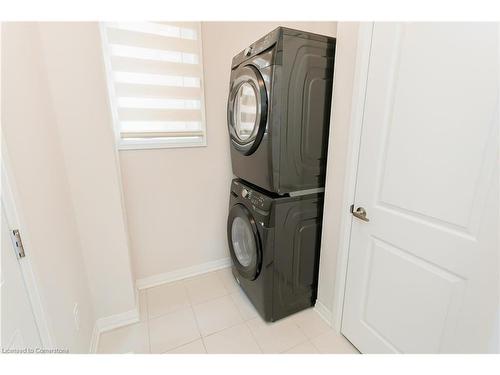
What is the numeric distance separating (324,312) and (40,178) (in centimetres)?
183

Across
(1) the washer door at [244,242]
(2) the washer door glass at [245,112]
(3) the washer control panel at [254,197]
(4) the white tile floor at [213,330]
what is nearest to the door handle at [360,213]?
(3) the washer control panel at [254,197]

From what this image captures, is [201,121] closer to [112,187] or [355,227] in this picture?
[112,187]

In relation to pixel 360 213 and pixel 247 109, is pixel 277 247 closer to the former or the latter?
pixel 360 213

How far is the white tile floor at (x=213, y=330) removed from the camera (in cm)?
147

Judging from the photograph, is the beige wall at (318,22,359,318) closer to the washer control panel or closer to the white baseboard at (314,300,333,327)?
the white baseboard at (314,300,333,327)

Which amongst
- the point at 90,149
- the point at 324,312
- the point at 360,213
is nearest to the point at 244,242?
the point at 324,312

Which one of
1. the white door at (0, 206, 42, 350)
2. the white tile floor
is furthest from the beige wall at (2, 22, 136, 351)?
the white tile floor

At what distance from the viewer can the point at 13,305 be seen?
2.41 feet

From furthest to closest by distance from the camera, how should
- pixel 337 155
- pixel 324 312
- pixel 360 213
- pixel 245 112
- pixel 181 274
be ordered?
pixel 181 274
pixel 324 312
pixel 245 112
pixel 337 155
pixel 360 213

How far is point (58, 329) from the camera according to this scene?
39.1 inches

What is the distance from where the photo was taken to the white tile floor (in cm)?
147

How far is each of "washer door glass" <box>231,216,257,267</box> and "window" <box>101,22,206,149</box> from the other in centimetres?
79

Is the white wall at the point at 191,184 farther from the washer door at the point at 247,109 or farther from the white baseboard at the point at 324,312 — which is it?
the white baseboard at the point at 324,312
